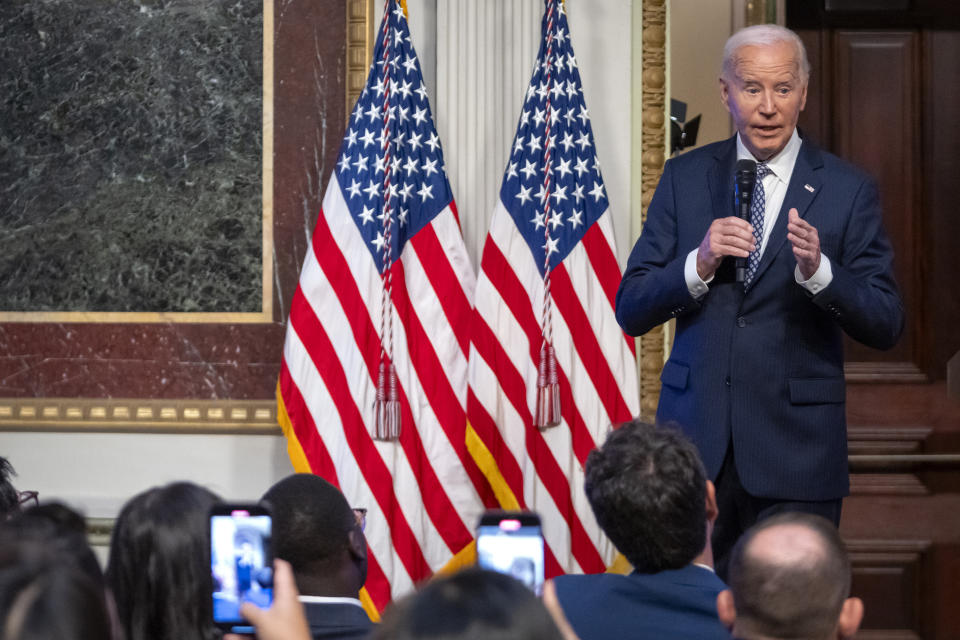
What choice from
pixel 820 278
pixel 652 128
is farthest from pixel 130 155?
pixel 820 278

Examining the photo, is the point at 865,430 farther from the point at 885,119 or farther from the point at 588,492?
the point at 588,492

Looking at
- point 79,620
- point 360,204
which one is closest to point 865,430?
point 360,204

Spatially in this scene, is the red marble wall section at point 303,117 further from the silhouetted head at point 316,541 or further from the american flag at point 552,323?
the silhouetted head at point 316,541

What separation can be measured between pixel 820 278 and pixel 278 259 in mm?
2561

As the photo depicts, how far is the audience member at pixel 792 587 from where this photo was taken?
5.09 ft

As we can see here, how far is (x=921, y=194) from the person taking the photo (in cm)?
443

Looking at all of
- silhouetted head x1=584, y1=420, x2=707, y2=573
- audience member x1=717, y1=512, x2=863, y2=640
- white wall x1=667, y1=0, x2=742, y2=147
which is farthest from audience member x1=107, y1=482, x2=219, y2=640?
white wall x1=667, y1=0, x2=742, y2=147

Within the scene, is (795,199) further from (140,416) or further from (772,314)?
(140,416)

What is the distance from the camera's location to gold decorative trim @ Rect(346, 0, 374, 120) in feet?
14.7

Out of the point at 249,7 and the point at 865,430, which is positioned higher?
the point at 249,7

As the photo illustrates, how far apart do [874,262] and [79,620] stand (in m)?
2.20

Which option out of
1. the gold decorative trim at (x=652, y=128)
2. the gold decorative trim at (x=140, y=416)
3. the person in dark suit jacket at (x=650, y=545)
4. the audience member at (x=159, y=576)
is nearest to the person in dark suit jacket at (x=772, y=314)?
the person in dark suit jacket at (x=650, y=545)

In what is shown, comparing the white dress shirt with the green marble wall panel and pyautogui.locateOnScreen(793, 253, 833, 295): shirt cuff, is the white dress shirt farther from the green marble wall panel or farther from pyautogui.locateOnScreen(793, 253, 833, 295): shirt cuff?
the green marble wall panel

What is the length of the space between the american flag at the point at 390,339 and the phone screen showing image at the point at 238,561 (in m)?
2.24
